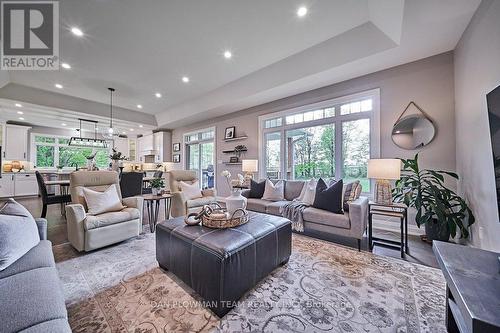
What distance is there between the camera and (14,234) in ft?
4.24

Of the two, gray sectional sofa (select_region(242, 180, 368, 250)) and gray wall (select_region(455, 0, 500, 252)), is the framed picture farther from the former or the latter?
gray wall (select_region(455, 0, 500, 252))

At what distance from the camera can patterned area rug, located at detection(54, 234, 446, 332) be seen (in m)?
1.32

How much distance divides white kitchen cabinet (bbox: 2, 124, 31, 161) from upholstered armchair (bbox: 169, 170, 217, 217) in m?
7.40

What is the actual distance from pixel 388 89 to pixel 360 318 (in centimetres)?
347

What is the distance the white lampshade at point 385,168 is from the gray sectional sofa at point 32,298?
3145mm

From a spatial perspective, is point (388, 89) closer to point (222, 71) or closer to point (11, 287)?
point (222, 71)

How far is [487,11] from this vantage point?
1.85 meters

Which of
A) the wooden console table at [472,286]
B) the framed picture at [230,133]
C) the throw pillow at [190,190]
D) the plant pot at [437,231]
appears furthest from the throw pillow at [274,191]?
the wooden console table at [472,286]

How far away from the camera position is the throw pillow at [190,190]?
11.8 feet

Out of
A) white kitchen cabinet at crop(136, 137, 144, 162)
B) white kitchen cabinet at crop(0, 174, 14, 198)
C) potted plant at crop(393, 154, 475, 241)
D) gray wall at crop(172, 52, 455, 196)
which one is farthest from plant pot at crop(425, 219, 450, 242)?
white kitchen cabinet at crop(0, 174, 14, 198)

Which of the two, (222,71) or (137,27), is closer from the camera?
(137,27)

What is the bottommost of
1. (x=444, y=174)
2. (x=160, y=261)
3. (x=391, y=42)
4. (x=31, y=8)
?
(x=160, y=261)

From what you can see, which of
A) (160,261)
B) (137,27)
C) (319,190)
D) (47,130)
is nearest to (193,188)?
(160,261)

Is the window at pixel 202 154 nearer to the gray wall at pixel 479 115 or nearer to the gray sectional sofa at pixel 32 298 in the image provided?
the gray sectional sofa at pixel 32 298
